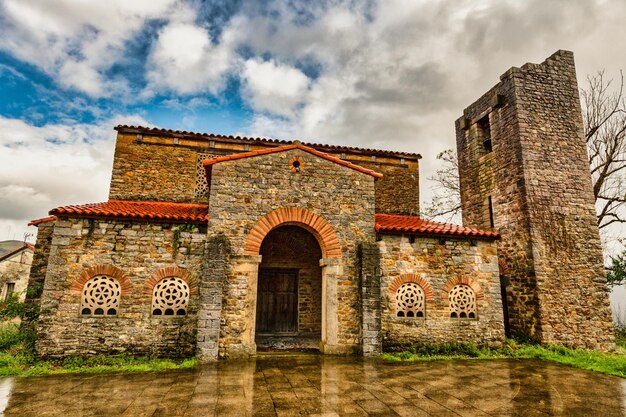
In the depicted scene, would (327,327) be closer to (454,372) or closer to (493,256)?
(454,372)

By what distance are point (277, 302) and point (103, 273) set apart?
5357 millimetres

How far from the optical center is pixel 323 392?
5246 mm

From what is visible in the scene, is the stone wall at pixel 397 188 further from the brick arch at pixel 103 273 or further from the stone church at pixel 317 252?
the brick arch at pixel 103 273

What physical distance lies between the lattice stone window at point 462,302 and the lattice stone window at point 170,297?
657cm

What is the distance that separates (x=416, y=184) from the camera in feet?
42.2

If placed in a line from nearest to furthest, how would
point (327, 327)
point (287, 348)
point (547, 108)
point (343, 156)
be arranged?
1. point (327, 327)
2. point (287, 348)
3. point (547, 108)
4. point (343, 156)

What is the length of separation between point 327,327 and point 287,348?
139cm

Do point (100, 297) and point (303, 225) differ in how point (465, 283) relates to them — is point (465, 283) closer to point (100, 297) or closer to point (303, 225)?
point (303, 225)

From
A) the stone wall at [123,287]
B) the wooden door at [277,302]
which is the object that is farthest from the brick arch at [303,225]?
the wooden door at [277,302]

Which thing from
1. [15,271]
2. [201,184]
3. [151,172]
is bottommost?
[15,271]

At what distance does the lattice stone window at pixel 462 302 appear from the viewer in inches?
346

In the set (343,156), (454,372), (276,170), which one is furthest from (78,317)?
(343,156)

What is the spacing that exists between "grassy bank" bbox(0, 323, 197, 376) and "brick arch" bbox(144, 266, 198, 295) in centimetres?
145

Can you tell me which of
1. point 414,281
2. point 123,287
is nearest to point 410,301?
point 414,281
